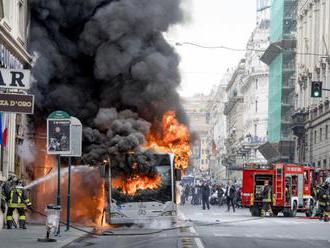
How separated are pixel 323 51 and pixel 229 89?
8207 centimetres

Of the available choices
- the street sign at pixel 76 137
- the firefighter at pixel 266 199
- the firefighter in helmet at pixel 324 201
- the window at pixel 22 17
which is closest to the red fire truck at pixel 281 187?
the firefighter at pixel 266 199

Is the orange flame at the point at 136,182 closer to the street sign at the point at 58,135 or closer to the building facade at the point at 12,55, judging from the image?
the building facade at the point at 12,55

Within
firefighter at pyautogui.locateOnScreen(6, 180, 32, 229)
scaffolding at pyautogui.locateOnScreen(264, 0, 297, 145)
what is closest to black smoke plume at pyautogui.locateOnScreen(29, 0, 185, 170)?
firefighter at pyautogui.locateOnScreen(6, 180, 32, 229)

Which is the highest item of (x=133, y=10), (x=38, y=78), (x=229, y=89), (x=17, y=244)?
(x=229, y=89)

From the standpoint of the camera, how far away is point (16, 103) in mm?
13273

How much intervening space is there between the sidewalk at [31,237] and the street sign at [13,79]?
4608 mm

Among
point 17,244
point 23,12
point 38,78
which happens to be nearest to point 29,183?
point 38,78

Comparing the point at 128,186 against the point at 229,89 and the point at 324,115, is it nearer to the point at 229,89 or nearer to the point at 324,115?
the point at 324,115

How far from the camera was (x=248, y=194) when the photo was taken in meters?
37.2

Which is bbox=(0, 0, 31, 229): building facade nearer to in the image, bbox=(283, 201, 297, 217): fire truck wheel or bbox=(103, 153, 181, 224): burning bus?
bbox=(103, 153, 181, 224): burning bus

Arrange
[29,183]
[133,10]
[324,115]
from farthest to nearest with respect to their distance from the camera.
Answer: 1. [324,115]
2. [29,183]
3. [133,10]

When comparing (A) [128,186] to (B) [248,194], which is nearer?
(A) [128,186]

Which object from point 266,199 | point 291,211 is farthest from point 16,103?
point 291,211

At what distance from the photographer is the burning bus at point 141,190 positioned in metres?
24.0
